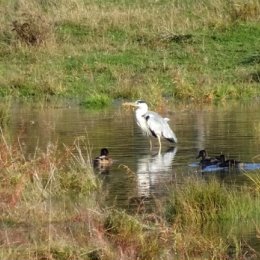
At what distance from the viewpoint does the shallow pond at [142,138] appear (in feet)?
48.2

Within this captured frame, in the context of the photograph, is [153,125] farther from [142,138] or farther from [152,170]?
[152,170]

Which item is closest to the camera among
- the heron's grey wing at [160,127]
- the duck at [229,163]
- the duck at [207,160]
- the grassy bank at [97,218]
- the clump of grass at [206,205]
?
the grassy bank at [97,218]

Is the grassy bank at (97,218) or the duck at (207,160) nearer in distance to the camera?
the grassy bank at (97,218)

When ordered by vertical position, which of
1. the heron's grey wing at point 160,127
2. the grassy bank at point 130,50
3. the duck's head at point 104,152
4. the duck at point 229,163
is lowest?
the duck at point 229,163

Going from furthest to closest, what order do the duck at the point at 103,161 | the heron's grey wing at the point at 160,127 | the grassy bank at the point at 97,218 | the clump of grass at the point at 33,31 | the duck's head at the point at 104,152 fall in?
the clump of grass at the point at 33,31, the heron's grey wing at the point at 160,127, the duck's head at the point at 104,152, the duck at the point at 103,161, the grassy bank at the point at 97,218

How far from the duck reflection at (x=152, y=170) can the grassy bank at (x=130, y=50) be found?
19.9 feet

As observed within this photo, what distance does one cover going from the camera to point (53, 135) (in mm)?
19422

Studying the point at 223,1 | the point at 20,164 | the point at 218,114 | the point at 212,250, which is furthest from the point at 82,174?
the point at 223,1

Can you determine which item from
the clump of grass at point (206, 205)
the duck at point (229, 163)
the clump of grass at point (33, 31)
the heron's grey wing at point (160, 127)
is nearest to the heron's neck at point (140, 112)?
the heron's grey wing at point (160, 127)

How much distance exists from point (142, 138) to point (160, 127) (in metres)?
1.34

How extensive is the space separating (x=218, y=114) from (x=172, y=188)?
28.4ft

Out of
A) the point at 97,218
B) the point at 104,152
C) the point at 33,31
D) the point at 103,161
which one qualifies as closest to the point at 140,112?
the point at 104,152

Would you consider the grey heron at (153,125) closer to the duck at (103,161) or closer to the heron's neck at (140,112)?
the heron's neck at (140,112)

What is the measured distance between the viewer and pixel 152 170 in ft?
51.7
